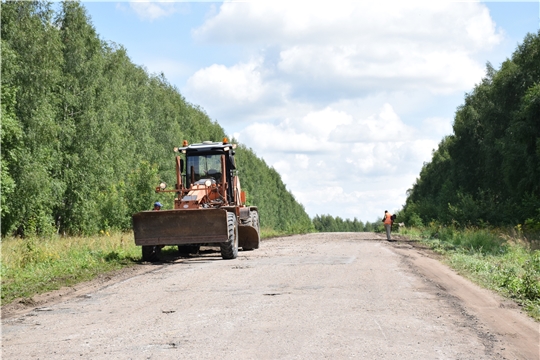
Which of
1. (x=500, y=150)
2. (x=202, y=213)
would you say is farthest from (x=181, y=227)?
→ (x=500, y=150)

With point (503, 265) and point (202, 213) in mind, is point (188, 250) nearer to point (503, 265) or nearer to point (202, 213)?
point (202, 213)

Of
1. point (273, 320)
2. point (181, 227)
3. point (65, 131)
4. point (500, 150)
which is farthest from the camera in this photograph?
point (500, 150)

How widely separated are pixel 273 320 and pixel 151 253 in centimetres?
1144

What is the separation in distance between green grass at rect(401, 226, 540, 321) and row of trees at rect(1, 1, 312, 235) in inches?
700

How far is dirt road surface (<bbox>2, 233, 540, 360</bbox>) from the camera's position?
730 centimetres

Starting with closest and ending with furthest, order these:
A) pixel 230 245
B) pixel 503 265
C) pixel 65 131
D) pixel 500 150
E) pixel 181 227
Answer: pixel 503 265 → pixel 181 227 → pixel 230 245 → pixel 65 131 → pixel 500 150

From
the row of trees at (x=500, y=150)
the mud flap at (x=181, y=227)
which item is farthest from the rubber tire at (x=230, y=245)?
the row of trees at (x=500, y=150)

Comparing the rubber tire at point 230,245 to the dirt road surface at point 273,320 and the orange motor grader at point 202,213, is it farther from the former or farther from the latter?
the dirt road surface at point 273,320

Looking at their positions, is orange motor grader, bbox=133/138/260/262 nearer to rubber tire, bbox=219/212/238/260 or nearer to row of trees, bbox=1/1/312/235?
rubber tire, bbox=219/212/238/260

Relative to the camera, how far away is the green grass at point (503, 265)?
1210 cm

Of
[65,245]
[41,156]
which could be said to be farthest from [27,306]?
[41,156]

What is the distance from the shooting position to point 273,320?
8922mm

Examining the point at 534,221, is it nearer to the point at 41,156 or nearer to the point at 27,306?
the point at 41,156

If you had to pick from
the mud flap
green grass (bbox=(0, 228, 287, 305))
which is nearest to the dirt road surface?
green grass (bbox=(0, 228, 287, 305))
